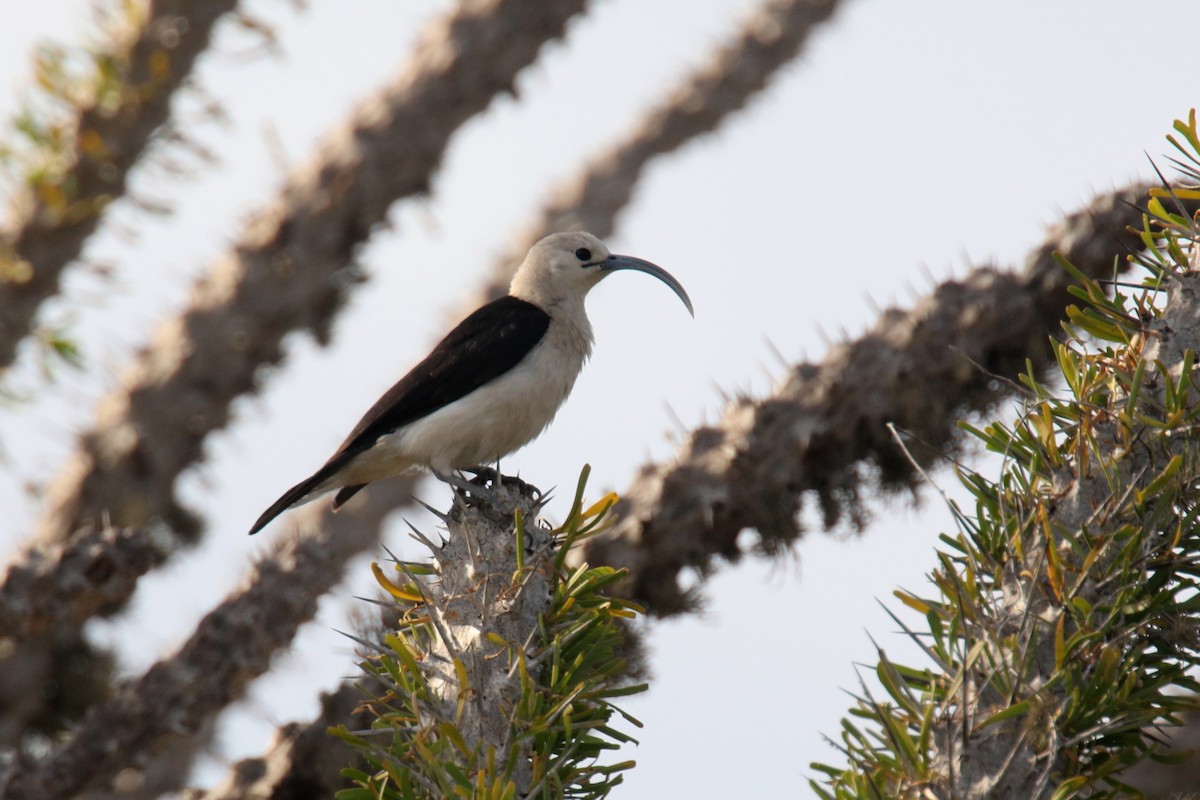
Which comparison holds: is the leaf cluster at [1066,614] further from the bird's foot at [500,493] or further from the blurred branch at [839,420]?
the blurred branch at [839,420]

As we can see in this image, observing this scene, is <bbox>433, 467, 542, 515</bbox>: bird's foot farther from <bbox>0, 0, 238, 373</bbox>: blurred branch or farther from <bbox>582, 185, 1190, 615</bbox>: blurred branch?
<bbox>0, 0, 238, 373</bbox>: blurred branch

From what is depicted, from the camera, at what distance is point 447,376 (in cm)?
568

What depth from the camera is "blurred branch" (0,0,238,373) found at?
6.13 meters

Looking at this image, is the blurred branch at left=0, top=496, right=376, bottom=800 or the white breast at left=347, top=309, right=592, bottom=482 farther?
the white breast at left=347, top=309, right=592, bottom=482

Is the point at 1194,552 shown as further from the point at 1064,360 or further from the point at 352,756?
the point at 352,756

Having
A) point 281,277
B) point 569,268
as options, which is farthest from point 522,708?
point 281,277

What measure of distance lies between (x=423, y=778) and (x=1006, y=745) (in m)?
1.04

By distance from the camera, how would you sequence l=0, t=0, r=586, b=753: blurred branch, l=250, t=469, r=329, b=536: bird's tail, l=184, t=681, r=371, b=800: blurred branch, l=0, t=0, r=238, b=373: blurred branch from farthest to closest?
l=0, t=0, r=586, b=753: blurred branch → l=0, t=0, r=238, b=373: blurred branch → l=250, t=469, r=329, b=536: bird's tail → l=184, t=681, r=371, b=800: blurred branch

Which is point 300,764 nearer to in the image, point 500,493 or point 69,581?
point 69,581

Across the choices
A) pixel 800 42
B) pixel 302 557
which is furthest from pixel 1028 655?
pixel 800 42

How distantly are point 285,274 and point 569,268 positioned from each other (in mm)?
1644

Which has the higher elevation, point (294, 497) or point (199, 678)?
point (294, 497)

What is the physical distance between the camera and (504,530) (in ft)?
9.80

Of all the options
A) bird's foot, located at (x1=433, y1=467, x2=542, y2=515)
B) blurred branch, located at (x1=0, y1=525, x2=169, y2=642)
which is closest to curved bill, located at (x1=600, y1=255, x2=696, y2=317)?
bird's foot, located at (x1=433, y1=467, x2=542, y2=515)
